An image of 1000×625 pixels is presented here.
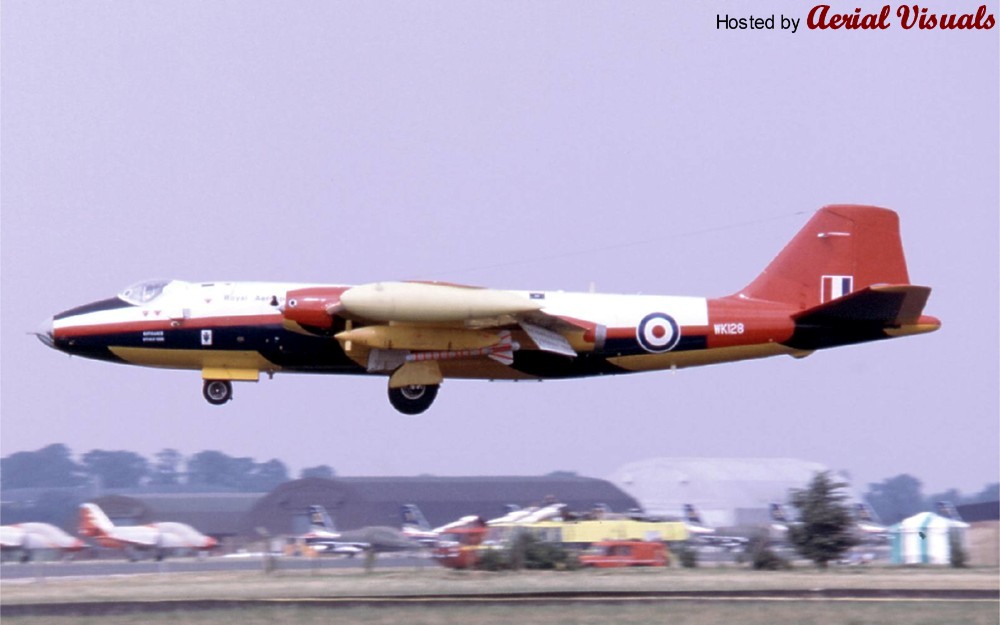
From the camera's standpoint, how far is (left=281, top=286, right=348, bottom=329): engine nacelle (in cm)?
2833

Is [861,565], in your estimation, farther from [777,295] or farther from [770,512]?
[777,295]

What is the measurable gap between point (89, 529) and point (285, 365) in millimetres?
22522

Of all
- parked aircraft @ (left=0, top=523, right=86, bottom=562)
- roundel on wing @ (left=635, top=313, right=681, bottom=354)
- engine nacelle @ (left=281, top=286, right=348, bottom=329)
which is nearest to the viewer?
engine nacelle @ (left=281, top=286, right=348, bottom=329)

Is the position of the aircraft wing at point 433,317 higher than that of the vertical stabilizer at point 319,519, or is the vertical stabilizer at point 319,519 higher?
the aircraft wing at point 433,317

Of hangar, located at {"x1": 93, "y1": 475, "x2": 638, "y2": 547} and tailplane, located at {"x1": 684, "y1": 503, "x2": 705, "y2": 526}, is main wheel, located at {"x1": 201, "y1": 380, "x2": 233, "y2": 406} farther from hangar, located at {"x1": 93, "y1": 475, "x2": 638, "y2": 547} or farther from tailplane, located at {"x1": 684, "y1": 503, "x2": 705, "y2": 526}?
tailplane, located at {"x1": 684, "y1": 503, "x2": 705, "y2": 526}

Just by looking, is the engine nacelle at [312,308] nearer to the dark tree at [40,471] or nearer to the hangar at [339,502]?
the hangar at [339,502]

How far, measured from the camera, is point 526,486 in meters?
51.4

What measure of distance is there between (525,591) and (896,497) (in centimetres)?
5510

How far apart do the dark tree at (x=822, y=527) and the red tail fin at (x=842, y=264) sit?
1170cm

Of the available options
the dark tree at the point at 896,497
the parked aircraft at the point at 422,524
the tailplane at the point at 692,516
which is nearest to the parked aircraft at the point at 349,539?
the parked aircraft at the point at 422,524

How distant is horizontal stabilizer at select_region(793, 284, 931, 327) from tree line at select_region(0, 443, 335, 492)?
102ft

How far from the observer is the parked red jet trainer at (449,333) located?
96.2ft

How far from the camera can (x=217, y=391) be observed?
30578mm

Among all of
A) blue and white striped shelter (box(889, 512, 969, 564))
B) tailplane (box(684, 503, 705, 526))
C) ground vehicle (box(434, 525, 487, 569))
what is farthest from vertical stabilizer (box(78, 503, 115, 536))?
blue and white striped shelter (box(889, 512, 969, 564))
